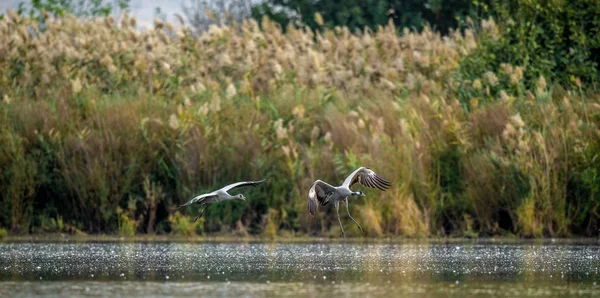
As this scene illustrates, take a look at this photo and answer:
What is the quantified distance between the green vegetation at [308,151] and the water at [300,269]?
1.24m

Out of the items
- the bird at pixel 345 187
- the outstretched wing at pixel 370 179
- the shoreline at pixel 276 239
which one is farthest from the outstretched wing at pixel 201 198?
the shoreline at pixel 276 239

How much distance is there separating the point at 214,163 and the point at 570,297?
8175 mm

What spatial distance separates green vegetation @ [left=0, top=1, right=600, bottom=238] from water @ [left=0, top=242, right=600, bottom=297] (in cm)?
124

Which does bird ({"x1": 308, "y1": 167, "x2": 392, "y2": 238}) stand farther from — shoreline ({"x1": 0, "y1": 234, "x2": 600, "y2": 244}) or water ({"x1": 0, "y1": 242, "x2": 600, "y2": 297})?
shoreline ({"x1": 0, "y1": 234, "x2": 600, "y2": 244})

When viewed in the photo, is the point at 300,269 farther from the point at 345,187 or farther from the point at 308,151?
the point at 308,151

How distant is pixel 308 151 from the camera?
15859 millimetres

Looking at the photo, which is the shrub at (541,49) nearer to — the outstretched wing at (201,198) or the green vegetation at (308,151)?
the green vegetation at (308,151)

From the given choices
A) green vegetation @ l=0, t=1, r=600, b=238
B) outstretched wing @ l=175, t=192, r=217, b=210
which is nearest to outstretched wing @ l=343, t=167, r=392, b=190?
outstretched wing @ l=175, t=192, r=217, b=210

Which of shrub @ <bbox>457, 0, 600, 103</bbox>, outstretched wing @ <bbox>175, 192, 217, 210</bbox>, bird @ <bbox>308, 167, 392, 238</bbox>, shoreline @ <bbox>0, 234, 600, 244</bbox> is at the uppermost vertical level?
shrub @ <bbox>457, 0, 600, 103</bbox>

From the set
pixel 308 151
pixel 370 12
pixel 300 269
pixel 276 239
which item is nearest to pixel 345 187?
pixel 300 269

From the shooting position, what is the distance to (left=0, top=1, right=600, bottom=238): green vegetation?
50.0ft

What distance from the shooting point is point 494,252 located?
12.9 meters

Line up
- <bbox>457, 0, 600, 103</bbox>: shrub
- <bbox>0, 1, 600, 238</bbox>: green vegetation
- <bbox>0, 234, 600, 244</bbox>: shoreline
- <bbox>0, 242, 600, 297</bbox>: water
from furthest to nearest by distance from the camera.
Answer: <bbox>457, 0, 600, 103</bbox>: shrub
<bbox>0, 1, 600, 238</bbox>: green vegetation
<bbox>0, 234, 600, 244</bbox>: shoreline
<bbox>0, 242, 600, 297</bbox>: water

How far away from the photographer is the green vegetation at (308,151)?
1525 cm
